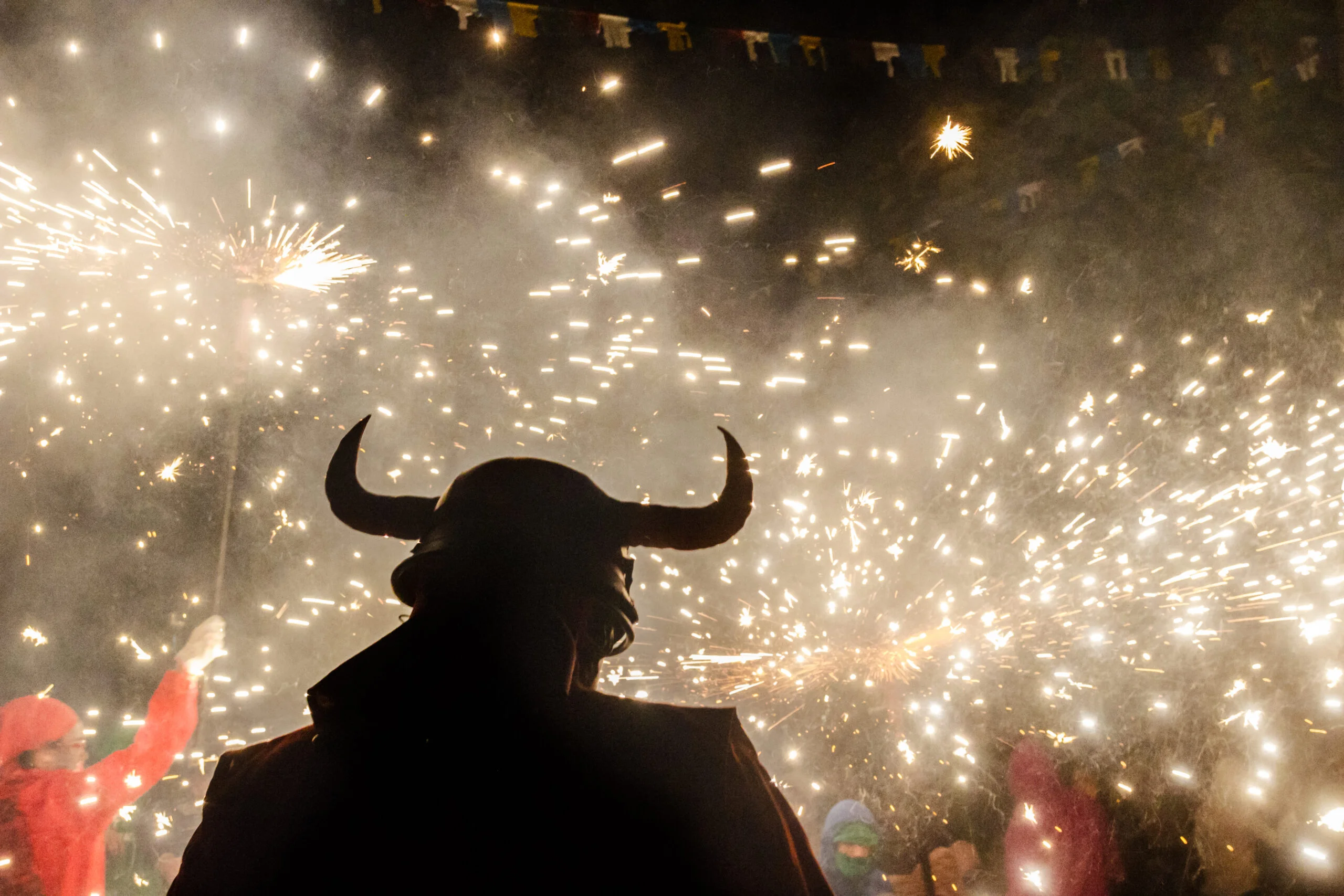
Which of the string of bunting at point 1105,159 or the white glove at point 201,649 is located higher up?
the string of bunting at point 1105,159

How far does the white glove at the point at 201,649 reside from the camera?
4.58m

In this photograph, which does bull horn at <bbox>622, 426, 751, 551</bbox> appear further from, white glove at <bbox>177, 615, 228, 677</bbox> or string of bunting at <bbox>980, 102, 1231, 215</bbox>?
string of bunting at <bbox>980, 102, 1231, 215</bbox>

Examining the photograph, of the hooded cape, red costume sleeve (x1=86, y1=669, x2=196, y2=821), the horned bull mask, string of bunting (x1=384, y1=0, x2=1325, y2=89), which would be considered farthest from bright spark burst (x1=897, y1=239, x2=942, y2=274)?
red costume sleeve (x1=86, y1=669, x2=196, y2=821)

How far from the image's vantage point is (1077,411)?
7395 mm

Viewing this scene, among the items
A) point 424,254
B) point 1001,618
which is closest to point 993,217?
point 1001,618

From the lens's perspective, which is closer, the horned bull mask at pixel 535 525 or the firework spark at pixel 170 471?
the horned bull mask at pixel 535 525

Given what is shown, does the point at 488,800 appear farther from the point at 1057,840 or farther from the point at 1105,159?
the point at 1105,159

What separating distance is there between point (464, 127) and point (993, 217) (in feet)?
19.1

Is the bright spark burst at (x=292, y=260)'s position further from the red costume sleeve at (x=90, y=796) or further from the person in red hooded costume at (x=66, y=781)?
the red costume sleeve at (x=90, y=796)

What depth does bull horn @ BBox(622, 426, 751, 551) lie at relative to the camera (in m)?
1.39

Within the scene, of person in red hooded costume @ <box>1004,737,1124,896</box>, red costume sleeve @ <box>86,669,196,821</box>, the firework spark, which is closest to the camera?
red costume sleeve @ <box>86,669,196,821</box>

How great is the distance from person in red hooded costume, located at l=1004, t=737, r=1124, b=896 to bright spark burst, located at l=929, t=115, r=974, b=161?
245 inches

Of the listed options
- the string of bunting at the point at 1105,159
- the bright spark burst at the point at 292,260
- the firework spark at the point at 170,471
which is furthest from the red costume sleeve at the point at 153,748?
the string of bunting at the point at 1105,159

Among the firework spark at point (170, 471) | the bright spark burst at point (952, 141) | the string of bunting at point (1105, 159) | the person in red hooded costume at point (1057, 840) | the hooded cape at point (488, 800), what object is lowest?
the person in red hooded costume at point (1057, 840)
